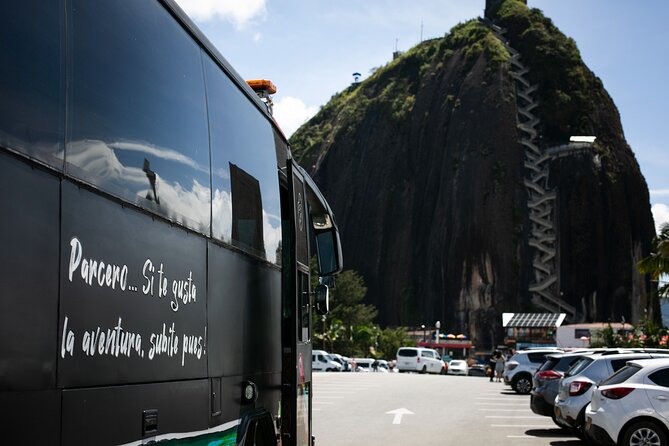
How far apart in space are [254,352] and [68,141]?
3008 mm

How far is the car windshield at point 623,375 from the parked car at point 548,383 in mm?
4724

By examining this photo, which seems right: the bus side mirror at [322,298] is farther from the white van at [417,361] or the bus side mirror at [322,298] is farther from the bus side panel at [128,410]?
the white van at [417,361]

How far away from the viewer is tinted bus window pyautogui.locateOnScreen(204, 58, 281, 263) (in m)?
A: 5.36

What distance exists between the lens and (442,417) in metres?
19.6

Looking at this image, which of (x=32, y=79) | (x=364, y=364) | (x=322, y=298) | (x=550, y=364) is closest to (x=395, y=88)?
(x=364, y=364)

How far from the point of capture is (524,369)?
103 feet

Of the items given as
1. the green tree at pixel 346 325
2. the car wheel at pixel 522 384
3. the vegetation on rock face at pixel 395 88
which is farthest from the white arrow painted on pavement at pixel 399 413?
the vegetation on rock face at pixel 395 88

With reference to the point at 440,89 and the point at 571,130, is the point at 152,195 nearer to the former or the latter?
the point at 571,130

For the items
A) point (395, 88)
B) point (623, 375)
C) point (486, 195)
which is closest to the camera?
point (623, 375)

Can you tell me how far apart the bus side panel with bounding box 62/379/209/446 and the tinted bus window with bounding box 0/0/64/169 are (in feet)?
2.92

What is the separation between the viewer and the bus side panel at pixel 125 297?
10.7ft

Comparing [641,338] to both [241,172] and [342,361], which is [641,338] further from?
[241,172]

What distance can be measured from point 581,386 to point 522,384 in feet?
57.1

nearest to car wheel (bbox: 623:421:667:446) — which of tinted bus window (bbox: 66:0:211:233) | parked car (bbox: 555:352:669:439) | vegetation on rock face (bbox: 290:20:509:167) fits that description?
parked car (bbox: 555:352:669:439)
